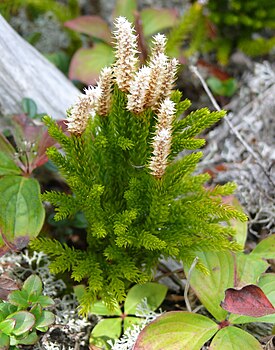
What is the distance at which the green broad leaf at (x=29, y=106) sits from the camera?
84.2 inches

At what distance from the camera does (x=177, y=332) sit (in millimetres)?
1607

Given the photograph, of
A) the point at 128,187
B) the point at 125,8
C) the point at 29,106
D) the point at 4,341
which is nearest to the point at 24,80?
the point at 29,106

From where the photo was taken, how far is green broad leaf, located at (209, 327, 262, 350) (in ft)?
5.09

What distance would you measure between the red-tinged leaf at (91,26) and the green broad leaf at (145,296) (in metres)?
1.55

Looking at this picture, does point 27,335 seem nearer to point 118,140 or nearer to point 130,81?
point 118,140

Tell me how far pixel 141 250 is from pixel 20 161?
571 millimetres

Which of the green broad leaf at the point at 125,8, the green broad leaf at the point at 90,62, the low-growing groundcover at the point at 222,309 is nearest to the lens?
the low-growing groundcover at the point at 222,309

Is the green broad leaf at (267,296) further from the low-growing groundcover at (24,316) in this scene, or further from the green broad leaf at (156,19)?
the green broad leaf at (156,19)

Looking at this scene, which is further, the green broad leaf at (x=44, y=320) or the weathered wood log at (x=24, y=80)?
the weathered wood log at (x=24, y=80)

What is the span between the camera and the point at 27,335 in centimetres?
155

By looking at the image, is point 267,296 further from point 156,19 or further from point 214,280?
point 156,19

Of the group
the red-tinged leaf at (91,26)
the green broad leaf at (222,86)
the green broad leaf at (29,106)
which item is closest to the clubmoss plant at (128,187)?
the green broad leaf at (29,106)

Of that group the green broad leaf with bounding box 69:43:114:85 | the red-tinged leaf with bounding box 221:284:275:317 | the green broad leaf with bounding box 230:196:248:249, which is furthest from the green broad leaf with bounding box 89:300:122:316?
the green broad leaf with bounding box 69:43:114:85

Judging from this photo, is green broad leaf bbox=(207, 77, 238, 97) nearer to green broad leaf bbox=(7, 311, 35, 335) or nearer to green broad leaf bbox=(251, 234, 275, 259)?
green broad leaf bbox=(251, 234, 275, 259)
